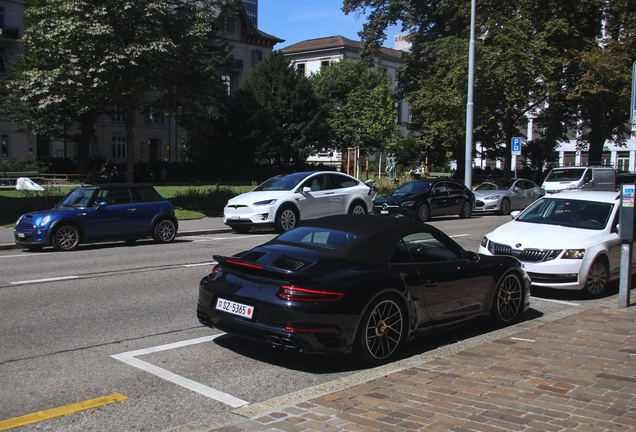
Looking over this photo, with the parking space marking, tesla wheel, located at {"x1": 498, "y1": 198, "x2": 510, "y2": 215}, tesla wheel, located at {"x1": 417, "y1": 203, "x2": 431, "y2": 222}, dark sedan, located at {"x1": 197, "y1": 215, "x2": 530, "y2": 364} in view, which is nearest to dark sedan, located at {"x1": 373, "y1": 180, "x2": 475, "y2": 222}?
tesla wheel, located at {"x1": 417, "y1": 203, "x2": 431, "y2": 222}

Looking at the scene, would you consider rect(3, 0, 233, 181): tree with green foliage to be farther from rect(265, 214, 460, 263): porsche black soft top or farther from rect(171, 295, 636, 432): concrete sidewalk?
Answer: rect(171, 295, 636, 432): concrete sidewalk

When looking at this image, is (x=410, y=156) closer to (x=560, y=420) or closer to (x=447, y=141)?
(x=447, y=141)

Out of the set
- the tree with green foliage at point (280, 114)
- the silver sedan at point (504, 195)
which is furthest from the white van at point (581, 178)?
the tree with green foliage at point (280, 114)

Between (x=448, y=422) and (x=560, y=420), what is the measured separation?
2.54 ft

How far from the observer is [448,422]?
3.87m

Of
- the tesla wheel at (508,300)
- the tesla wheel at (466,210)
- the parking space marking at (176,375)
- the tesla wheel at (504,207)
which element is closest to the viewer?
the parking space marking at (176,375)

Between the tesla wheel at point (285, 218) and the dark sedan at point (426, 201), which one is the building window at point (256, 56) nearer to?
the dark sedan at point (426, 201)

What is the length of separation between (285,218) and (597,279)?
9.76m

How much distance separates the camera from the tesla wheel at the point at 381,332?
529 centimetres

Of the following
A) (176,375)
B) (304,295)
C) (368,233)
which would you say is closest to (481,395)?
(304,295)

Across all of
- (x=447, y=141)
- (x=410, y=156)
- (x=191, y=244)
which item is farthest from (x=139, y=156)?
(x=191, y=244)

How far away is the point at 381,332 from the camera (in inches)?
215

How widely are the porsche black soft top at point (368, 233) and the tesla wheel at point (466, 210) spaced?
1787 cm

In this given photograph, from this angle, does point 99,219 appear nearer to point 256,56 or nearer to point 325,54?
point 256,56
